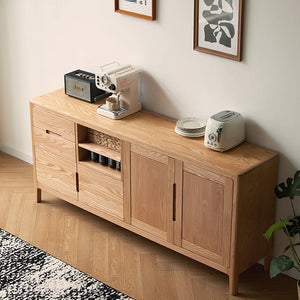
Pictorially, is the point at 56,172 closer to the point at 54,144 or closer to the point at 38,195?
the point at 54,144

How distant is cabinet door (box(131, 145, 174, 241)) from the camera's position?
12.3 feet

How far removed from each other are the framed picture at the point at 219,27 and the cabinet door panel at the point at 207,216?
77cm

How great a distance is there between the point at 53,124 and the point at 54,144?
156mm

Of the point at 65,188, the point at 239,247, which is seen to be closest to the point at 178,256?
the point at 239,247

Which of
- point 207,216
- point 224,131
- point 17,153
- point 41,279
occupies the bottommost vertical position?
point 41,279

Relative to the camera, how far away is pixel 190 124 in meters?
3.86

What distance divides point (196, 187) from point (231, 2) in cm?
109

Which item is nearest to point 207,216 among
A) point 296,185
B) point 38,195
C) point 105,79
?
point 296,185

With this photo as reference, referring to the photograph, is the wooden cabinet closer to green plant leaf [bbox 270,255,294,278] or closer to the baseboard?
the baseboard

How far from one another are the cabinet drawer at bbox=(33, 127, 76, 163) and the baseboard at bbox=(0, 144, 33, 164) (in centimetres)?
85

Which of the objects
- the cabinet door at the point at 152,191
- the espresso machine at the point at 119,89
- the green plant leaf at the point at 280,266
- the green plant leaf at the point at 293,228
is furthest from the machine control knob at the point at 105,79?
the green plant leaf at the point at 280,266

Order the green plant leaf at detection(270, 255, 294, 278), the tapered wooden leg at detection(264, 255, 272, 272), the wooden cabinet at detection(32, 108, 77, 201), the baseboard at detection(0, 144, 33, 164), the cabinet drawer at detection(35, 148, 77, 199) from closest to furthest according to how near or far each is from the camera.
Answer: the green plant leaf at detection(270, 255, 294, 278) < the tapered wooden leg at detection(264, 255, 272, 272) < the wooden cabinet at detection(32, 108, 77, 201) < the cabinet drawer at detection(35, 148, 77, 199) < the baseboard at detection(0, 144, 33, 164)

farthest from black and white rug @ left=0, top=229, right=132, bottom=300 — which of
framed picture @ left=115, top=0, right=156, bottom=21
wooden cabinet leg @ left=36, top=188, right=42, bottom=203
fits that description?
framed picture @ left=115, top=0, right=156, bottom=21

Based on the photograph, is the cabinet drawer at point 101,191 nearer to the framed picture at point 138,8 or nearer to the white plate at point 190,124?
the white plate at point 190,124
